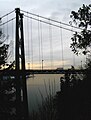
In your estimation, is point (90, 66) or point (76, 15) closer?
point (90, 66)

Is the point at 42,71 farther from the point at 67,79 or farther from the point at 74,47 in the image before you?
the point at 67,79

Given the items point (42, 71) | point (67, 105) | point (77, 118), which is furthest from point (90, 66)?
point (42, 71)

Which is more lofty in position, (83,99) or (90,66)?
(90,66)

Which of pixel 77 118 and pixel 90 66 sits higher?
pixel 90 66

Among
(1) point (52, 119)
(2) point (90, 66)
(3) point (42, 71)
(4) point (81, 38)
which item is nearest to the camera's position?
(1) point (52, 119)

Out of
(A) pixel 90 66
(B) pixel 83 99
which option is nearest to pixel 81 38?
(A) pixel 90 66

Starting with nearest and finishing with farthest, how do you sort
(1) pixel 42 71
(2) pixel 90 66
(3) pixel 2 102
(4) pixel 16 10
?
(2) pixel 90 66
(3) pixel 2 102
(4) pixel 16 10
(1) pixel 42 71

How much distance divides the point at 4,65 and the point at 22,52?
29.2 feet

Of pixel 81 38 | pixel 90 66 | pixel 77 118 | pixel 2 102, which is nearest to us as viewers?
pixel 77 118

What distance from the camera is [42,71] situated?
116 ft

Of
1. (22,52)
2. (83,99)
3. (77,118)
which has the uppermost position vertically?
(22,52)

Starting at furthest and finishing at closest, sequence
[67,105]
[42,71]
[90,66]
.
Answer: [42,71] → [90,66] → [67,105]

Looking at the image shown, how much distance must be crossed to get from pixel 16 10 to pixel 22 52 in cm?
433

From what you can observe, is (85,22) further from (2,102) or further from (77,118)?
(77,118)
